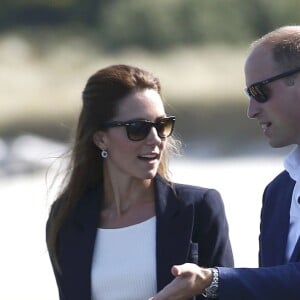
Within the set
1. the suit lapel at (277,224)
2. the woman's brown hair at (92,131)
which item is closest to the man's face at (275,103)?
the suit lapel at (277,224)

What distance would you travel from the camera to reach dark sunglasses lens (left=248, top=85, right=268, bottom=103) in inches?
113

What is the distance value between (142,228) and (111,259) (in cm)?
14

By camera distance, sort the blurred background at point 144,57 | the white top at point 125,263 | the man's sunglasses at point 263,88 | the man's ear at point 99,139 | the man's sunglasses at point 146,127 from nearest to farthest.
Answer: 1. the man's sunglasses at point 263,88
2. the white top at point 125,263
3. the man's sunglasses at point 146,127
4. the man's ear at point 99,139
5. the blurred background at point 144,57

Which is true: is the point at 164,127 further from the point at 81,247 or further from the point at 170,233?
the point at 81,247

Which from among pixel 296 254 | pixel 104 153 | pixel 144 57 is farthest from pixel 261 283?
pixel 144 57

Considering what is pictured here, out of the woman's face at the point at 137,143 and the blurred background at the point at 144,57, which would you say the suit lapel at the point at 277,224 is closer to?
the woman's face at the point at 137,143

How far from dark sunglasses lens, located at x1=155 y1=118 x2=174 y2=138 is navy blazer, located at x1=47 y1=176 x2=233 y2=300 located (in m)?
0.16

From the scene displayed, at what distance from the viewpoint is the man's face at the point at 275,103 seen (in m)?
2.79

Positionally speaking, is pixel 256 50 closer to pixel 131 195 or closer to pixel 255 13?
pixel 131 195

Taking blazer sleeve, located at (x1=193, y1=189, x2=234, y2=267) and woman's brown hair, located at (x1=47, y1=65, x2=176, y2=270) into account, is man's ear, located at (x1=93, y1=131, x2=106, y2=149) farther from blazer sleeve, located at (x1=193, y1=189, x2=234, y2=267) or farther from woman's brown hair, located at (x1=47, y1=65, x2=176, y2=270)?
blazer sleeve, located at (x1=193, y1=189, x2=234, y2=267)

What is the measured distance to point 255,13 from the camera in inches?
858

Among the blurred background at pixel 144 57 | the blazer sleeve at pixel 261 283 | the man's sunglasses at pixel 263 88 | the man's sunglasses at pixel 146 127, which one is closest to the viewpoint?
the blazer sleeve at pixel 261 283

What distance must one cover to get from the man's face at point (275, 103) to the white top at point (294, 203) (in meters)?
0.10

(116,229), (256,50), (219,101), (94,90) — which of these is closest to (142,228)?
(116,229)
